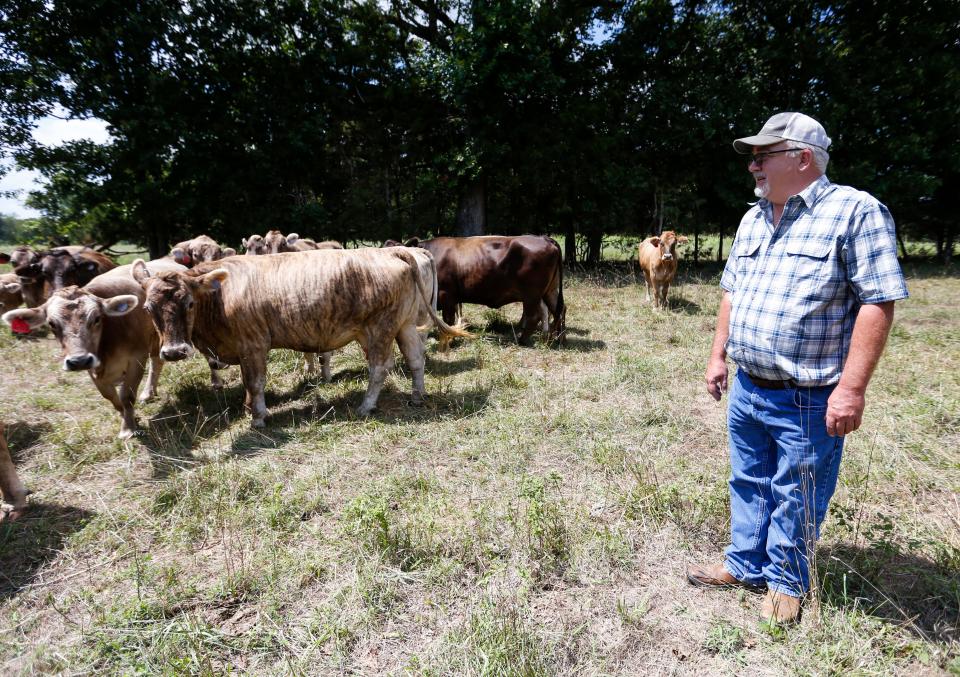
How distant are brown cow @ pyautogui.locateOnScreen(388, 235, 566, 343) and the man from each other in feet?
18.3

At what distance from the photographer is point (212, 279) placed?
15.8 ft

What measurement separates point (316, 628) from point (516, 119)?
16.2 m

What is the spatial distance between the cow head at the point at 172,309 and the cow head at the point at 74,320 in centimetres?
21

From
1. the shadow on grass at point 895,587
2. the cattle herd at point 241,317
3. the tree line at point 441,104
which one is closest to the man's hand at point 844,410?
the shadow on grass at point 895,587

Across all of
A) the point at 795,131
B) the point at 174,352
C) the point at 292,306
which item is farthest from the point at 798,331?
the point at 174,352

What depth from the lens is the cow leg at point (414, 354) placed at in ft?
18.6

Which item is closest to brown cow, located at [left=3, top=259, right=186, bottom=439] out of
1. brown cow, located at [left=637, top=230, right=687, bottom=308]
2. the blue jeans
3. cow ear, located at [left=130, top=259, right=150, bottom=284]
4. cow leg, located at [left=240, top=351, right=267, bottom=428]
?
cow ear, located at [left=130, top=259, right=150, bottom=284]

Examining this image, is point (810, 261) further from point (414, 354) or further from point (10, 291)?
point (10, 291)

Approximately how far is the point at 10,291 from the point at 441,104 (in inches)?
526

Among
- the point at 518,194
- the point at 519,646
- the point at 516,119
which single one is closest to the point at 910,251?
the point at 518,194

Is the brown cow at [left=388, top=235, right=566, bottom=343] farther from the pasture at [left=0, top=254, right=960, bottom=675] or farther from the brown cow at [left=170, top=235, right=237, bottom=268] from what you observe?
the brown cow at [left=170, top=235, right=237, bottom=268]

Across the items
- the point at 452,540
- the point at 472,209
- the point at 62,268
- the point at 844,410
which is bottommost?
the point at 452,540

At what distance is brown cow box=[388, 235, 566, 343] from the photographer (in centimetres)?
809

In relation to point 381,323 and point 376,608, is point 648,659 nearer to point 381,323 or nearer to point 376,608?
point 376,608
